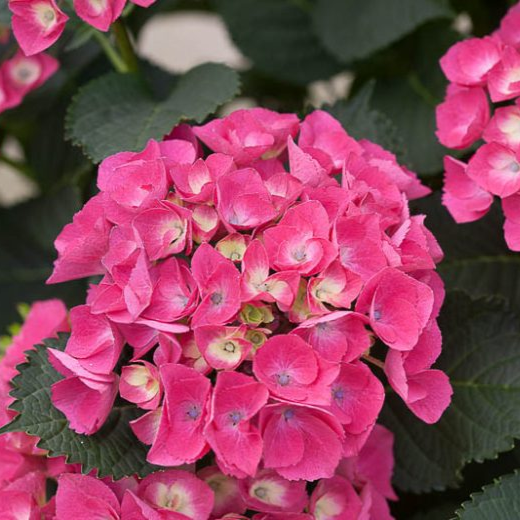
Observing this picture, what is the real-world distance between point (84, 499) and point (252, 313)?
7.1 inches

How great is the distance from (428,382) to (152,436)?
0.69 ft

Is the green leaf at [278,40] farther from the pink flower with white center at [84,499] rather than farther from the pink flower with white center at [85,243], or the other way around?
the pink flower with white center at [84,499]

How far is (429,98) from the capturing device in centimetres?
113

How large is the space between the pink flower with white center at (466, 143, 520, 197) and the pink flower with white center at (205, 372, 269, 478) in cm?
28

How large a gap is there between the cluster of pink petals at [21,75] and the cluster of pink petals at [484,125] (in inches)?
15.7

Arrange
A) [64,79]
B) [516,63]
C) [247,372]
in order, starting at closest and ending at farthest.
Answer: [247,372], [516,63], [64,79]

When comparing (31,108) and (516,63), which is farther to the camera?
(31,108)

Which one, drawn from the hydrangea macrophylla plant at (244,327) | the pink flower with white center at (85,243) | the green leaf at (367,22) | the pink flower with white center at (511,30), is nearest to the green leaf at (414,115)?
the green leaf at (367,22)

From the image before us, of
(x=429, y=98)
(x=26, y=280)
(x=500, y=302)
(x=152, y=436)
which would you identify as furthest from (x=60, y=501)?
(x=429, y=98)

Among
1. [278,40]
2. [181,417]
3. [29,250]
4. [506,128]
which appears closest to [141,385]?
[181,417]

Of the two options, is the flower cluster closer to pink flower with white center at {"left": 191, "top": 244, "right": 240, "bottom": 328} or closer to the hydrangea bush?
the hydrangea bush

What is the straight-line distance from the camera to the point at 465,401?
794 mm

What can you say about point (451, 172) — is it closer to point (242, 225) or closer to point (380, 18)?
point (242, 225)

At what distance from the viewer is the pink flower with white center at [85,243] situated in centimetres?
67
